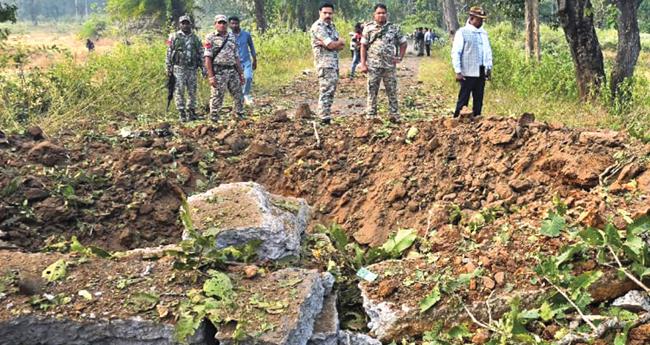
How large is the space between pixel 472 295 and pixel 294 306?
3.31ft

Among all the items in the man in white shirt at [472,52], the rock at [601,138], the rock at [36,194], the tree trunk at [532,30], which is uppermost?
the tree trunk at [532,30]

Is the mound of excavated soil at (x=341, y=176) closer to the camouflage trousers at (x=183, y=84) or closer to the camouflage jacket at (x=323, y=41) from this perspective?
the camouflage jacket at (x=323, y=41)

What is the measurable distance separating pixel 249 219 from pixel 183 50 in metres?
5.19

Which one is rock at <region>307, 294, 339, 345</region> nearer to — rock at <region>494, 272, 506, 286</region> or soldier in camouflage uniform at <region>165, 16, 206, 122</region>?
rock at <region>494, 272, 506, 286</region>

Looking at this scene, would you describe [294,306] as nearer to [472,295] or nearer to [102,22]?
[472,295]

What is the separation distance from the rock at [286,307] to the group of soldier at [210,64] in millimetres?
5182

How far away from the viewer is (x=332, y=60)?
24.3 feet

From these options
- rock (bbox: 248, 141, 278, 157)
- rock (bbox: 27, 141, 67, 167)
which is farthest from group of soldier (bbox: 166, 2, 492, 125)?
rock (bbox: 27, 141, 67, 167)

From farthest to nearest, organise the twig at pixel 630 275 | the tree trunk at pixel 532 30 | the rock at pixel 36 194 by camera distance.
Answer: the tree trunk at pixel 532 30 < the rock at pixel 36 194 < the twig at pixel 630 275

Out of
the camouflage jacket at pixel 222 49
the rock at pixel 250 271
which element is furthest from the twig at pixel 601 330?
the camouflage jacket at pixel 222 49

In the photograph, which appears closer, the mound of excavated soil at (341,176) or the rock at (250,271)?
the rock at (250,271)

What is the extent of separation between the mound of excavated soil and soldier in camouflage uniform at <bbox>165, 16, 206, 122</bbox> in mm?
2013

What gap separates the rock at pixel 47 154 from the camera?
569 centimetres

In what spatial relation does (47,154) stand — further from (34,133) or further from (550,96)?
(550,96)
